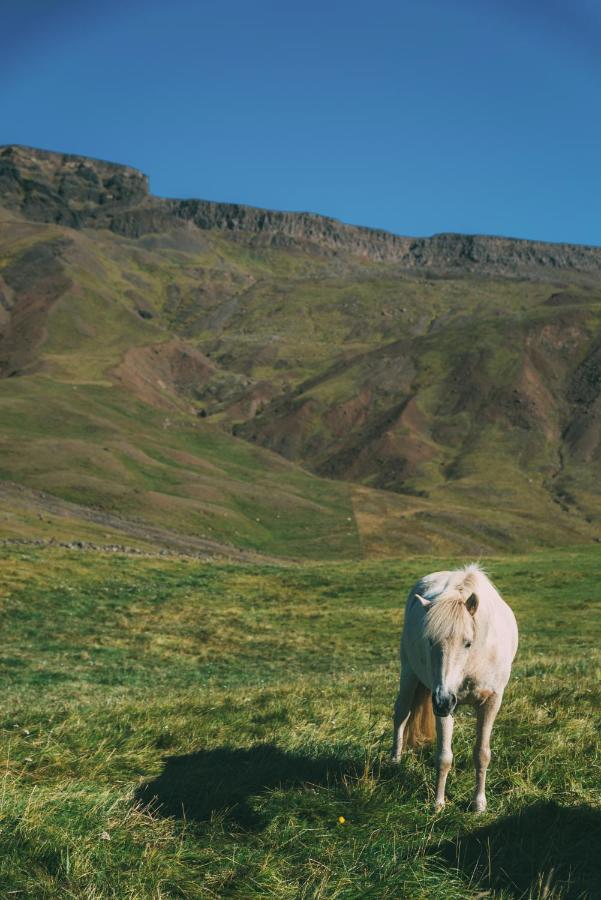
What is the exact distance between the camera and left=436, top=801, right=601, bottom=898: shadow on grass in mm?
6906

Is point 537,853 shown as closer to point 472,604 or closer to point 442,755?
point 442,755

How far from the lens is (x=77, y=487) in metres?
111

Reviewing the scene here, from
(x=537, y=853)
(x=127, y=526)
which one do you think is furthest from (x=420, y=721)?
(x=127, y=526)

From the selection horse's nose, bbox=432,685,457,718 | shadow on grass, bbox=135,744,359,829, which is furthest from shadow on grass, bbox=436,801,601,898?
shadow on grass, bbox=135,744,359,829

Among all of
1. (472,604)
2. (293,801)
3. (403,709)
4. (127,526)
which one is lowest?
(127,526)

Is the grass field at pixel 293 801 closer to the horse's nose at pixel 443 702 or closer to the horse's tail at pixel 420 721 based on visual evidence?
the horse's tail at pixel 420 721

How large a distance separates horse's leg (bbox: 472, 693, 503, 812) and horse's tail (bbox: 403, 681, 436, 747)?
1121mm

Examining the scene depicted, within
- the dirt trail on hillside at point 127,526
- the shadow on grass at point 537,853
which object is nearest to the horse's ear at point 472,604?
the shadow on grass at point 537,853

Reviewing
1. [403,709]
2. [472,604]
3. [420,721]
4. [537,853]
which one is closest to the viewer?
[537,853]

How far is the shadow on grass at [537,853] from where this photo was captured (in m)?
6.91

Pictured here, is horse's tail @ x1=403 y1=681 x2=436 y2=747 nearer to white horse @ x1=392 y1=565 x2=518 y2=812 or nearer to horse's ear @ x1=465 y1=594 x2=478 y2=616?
white horse @ x1=392 y1=565 x2=518 y2=812

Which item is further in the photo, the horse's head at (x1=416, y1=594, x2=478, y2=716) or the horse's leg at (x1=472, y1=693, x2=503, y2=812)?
the horse's head at (x1=416, y1=594, x2=478, y2=716)

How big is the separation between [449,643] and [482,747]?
1.27m

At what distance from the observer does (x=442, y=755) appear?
874 cm
